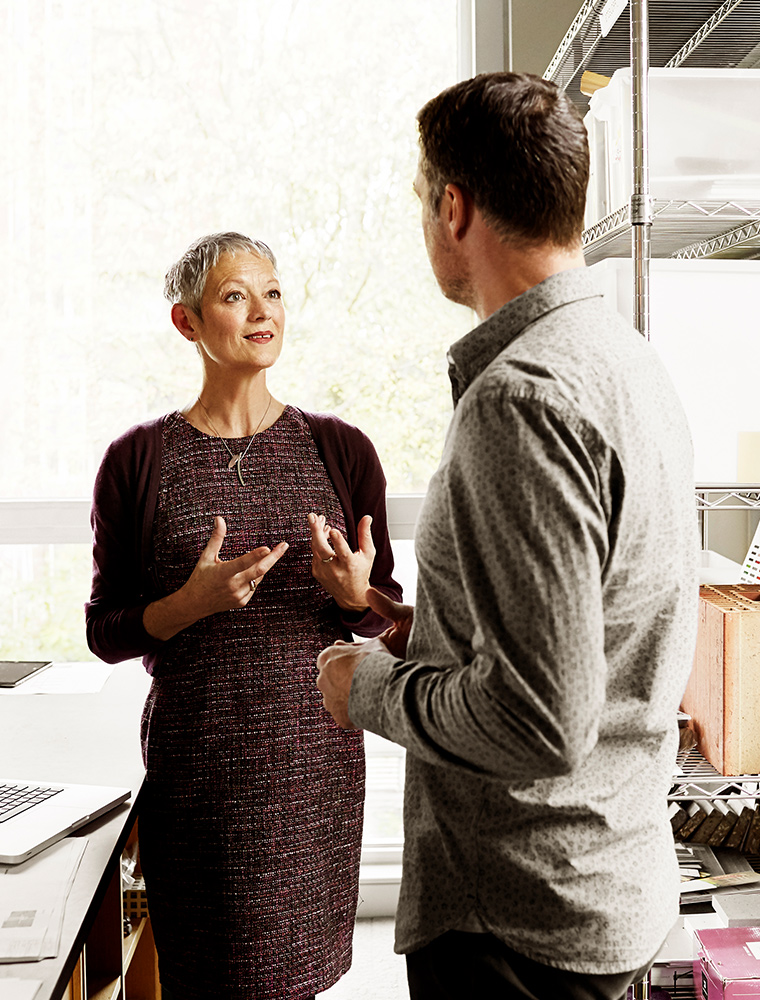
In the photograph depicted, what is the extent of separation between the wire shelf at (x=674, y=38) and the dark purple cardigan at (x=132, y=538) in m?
1.01

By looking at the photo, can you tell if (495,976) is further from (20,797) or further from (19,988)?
(20,797)

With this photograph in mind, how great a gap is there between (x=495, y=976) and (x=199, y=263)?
1.17m

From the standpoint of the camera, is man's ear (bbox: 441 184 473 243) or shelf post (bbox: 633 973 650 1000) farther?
shelf post (bbox: 633 973 650 1000)

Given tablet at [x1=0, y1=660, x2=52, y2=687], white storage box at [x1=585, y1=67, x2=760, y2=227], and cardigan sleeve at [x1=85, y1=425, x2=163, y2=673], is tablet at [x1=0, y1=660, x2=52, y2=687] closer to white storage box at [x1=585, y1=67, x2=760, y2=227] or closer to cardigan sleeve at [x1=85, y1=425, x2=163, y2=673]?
cardigan sleeve at [x1=85, y1=425, x2=163, y2=673]

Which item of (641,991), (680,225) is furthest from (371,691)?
(680,225)

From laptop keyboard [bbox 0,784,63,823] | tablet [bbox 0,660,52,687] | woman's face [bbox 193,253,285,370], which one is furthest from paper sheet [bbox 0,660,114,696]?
woman's face [bbox 193,253,285,370]

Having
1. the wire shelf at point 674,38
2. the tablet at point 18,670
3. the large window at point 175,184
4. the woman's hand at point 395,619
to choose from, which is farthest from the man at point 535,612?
the large window at point 175,184

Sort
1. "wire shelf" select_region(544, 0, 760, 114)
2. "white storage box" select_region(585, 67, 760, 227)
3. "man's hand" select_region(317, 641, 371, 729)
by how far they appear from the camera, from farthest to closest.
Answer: "wire shelf" select_region(544, 0, 760, 114) < "white storage box" select_region(585, 67, 760, 227) < "man's hand" select_region(317, 641, 371, 729)

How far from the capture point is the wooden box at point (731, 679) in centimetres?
157

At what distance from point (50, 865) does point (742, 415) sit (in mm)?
1380

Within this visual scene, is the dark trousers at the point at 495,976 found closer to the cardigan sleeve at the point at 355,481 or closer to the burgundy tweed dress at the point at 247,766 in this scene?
the burgundy tweed dress at the point at 247,766

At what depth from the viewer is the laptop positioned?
1.25 metres

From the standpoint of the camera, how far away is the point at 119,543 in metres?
1.57

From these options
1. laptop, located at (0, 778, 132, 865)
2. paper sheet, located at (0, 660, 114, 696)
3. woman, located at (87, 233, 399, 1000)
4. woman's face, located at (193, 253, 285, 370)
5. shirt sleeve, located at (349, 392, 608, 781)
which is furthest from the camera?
paper sheet, located at (0, 660, 114, 696)
